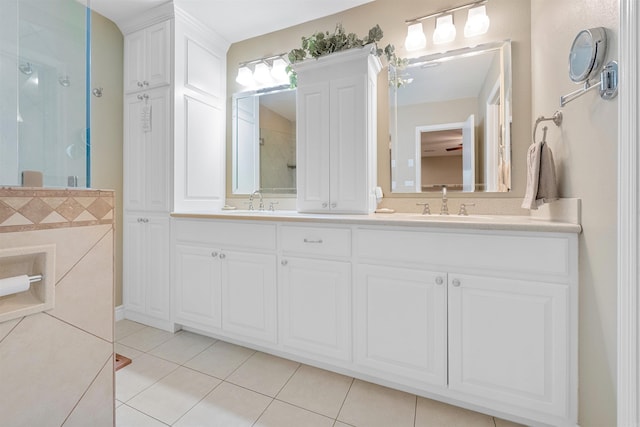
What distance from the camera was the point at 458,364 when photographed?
131 centimetres

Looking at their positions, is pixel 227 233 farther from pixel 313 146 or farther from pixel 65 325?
pixel 65 325

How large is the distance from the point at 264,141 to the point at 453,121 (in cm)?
155

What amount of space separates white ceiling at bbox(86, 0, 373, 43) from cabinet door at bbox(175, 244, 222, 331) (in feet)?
6.02

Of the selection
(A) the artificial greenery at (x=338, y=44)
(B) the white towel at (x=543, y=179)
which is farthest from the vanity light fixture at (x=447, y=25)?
(B) the white towel at (x=543, y=179)

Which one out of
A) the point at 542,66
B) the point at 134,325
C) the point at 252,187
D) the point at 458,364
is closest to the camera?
the point at 458,364

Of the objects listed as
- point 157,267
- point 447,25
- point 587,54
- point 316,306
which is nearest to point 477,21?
point 447,25

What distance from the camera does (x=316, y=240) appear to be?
1.60 meters

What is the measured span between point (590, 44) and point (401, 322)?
131 cm

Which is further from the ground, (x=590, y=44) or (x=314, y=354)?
(x=590, y=44)

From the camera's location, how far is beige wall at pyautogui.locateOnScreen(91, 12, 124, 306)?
228cm

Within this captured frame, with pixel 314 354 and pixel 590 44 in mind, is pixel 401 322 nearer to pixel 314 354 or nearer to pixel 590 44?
pixel 314 354

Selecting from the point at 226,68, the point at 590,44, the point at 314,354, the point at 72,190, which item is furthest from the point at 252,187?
the point at 590,44

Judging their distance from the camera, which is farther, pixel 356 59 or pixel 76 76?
pixel 356 59

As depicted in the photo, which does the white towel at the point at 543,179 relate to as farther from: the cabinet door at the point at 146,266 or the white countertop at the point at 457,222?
the cabinet door at the point at 146,266
